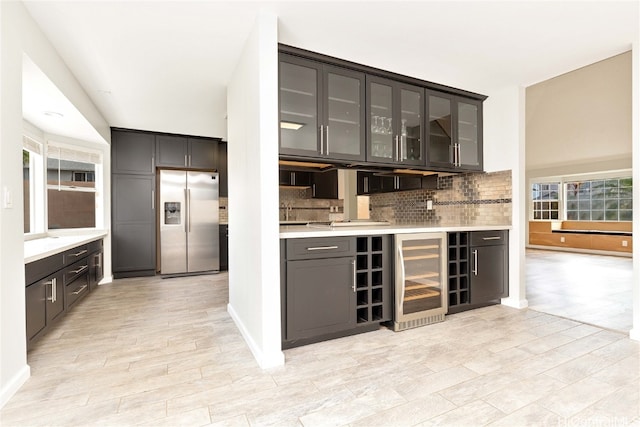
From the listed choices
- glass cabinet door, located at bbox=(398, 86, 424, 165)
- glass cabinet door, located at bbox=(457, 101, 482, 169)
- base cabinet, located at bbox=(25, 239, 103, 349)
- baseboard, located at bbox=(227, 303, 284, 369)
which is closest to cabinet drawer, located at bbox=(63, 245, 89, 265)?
base cabinet, located at bbox=(25, 239, 103, 349)

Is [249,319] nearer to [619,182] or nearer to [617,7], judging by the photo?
[617,7]

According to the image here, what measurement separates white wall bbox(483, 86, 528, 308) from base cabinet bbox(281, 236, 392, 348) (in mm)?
1695

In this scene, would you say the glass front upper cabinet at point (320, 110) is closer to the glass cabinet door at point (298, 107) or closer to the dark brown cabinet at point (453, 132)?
the glass cabinet door at point (298, 107)

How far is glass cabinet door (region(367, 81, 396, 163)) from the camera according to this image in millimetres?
3025

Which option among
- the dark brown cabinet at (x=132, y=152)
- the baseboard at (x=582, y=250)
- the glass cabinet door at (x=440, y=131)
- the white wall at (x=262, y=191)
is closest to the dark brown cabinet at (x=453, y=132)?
the glass cabinet door at (x=440, y=131)

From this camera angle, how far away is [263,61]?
85.5 inches

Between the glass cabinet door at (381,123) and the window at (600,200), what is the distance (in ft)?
27.7

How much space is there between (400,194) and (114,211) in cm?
435

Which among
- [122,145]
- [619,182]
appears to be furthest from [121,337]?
[619,182]

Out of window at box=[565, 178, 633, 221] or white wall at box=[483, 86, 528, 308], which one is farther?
window at box=[565, 178, 633, 221]

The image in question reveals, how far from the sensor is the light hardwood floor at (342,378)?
1.66m

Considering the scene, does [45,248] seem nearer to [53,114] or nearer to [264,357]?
[53,114]

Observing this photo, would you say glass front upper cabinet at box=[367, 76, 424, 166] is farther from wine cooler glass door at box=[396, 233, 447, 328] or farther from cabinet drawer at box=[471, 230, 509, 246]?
cabinet drawer at box=[471, 230, 509, 246]

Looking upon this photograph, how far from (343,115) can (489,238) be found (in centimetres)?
206
